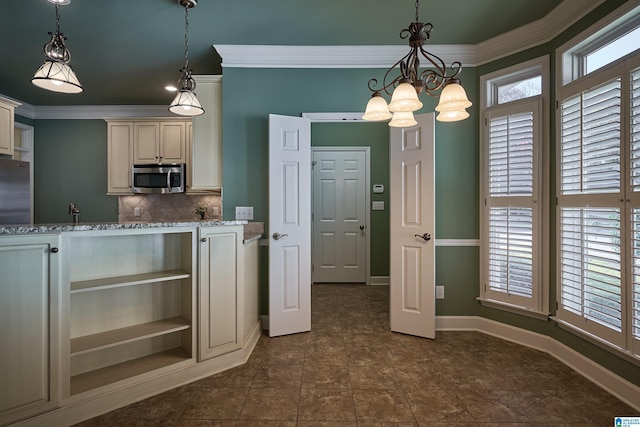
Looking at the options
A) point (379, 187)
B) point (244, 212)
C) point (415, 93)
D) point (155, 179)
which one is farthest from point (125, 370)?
point (379, 187)

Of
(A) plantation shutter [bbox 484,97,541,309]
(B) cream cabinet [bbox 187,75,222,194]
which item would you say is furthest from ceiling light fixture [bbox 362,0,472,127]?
(B) cream cabinet [bbox 187,75,222,194]

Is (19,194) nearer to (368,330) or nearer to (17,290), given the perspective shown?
(17,290)

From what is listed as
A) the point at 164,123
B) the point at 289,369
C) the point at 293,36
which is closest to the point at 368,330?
the point at 289,369

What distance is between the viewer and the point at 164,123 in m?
4.26

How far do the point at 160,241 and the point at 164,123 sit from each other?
2.80 meters

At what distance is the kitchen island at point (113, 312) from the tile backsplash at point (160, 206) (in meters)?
2.39

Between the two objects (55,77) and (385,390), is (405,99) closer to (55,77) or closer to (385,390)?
(385,390)

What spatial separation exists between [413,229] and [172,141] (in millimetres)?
3516

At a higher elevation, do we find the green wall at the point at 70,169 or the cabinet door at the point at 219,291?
the green wall at the point at 70,169

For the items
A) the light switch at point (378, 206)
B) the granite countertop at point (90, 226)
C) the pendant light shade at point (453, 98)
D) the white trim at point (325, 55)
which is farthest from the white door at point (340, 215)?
the pendant light shade at point (453, 98)

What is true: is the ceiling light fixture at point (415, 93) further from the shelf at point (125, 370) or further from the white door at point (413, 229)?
the shelf at point (125, 370)

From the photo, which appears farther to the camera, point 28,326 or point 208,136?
point 208,136

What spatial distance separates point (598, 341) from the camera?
2043 millimetres

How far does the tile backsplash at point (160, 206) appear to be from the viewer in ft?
14.9
